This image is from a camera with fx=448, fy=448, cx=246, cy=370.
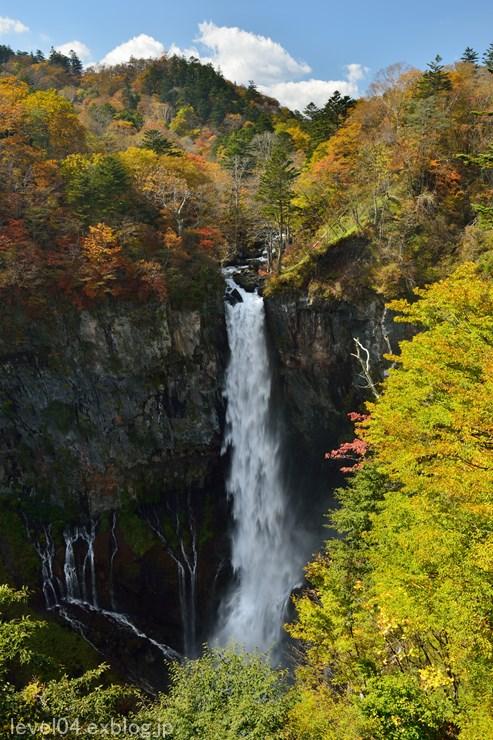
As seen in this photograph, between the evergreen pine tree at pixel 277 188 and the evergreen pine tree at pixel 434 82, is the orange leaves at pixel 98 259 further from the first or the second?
the evergreen pine tree at pixel 434 82

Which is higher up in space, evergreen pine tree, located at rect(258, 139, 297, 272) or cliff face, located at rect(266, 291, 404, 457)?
evergreen pine tree, located at rect(258, 139, 297, 272)

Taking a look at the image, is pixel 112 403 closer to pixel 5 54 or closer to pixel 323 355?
pixel 323 355

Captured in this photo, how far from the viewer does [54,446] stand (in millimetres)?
25812

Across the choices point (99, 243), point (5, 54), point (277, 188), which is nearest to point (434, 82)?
point (277, 188)

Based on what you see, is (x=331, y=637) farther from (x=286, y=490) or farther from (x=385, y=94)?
(x=385, y=94)

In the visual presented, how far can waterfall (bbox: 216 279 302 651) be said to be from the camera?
2661 cm

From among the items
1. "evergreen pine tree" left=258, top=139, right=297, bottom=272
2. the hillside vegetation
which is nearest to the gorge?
the hillside vegetation

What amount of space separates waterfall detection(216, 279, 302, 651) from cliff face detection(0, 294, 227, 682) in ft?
3.23

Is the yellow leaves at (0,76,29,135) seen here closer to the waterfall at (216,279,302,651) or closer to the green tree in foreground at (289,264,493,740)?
the waterfall at (216,279,302,651)

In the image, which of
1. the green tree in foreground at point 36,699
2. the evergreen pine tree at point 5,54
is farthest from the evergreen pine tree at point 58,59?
the green tree in foreground at point 36,699

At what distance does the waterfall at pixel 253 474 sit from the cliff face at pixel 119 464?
0.98m

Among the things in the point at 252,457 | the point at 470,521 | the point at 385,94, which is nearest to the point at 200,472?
the point at 252,457

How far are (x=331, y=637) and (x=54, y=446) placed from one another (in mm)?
18960

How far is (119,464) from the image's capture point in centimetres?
2686
